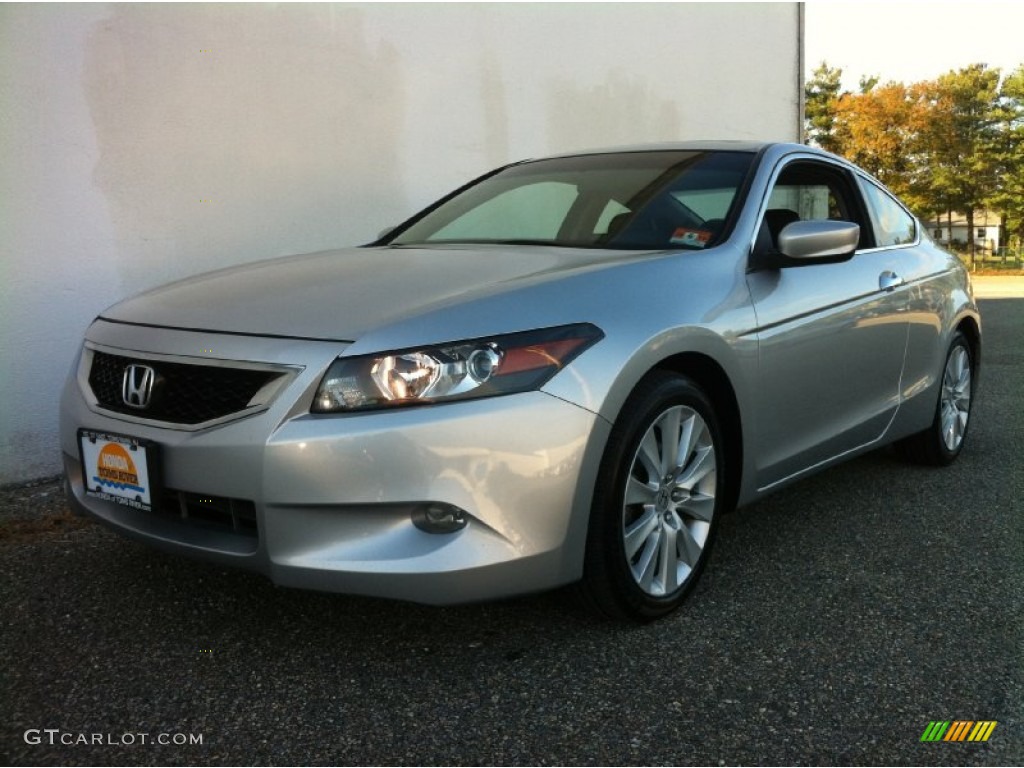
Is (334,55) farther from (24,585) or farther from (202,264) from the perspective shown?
(24,585)

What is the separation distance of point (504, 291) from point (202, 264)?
2.92 metres

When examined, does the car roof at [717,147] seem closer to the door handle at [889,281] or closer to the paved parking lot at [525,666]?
the door handle at [889,281]

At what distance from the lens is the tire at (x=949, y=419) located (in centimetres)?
456

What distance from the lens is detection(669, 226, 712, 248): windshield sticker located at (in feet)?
10.4

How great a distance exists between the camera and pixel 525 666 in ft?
8.43

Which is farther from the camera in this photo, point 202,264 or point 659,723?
point 202,264

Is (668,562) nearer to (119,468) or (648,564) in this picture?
(648,564)

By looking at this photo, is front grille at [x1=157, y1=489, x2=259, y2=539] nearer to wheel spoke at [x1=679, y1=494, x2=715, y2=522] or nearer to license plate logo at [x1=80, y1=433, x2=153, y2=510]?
license plate logo at [x1=80, y1=433, x2=153, y2=510]

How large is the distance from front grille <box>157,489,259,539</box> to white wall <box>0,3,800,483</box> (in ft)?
7.64

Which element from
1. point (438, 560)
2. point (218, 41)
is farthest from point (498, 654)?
point (218, 41)

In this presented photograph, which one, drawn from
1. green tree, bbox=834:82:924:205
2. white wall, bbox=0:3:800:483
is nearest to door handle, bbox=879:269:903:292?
white wall, bbox=0:3:800:483

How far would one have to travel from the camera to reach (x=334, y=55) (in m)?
5.51

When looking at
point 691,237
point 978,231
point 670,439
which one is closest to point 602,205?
point 691,237

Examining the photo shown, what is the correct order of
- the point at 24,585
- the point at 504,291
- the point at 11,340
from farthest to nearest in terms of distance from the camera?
the point at 11,340 → the point at 24,585 → the point at 504,291
